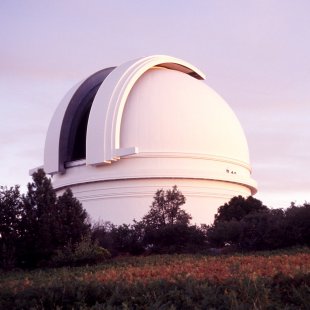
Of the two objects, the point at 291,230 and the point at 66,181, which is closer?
the point at 291,230

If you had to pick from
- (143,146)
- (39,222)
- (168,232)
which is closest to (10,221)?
(39,222)

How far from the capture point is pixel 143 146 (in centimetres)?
3788

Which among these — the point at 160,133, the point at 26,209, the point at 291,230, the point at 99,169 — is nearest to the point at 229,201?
the point at 160,133

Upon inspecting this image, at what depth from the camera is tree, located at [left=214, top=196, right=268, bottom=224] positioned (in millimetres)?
35681

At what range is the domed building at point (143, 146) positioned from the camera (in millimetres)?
37719

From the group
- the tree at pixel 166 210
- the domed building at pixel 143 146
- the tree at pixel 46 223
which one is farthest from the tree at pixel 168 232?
the tree at pixel 46 223

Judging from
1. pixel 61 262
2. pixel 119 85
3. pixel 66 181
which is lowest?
pixel 61 262

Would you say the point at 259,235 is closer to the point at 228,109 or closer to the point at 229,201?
the point at 229,201

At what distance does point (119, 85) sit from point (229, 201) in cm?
1038

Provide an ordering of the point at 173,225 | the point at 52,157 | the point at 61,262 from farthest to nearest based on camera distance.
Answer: the point at 52,157, the point at 173,225, the point at 61,262

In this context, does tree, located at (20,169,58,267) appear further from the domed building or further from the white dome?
the white dome

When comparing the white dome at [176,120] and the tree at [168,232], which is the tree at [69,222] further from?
the white dome at [176,120]

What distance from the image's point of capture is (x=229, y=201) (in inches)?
1501

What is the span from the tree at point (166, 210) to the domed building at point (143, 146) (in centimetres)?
302
